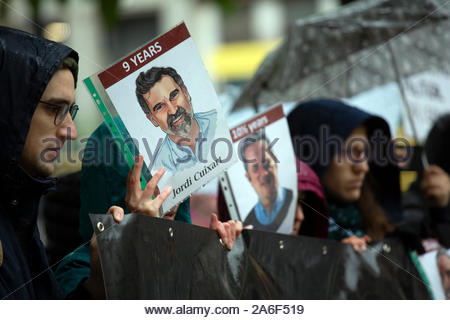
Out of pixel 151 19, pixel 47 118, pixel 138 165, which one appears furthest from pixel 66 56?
pixel 151 19

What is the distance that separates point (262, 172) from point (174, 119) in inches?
19.8

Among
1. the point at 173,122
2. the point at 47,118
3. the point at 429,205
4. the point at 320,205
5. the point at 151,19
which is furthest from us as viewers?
the point at 151,19

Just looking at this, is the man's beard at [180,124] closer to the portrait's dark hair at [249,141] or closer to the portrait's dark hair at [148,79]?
the portrait's dark hair at [148,79]

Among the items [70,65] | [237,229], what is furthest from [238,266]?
[70,65]

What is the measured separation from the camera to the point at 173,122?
1638 mm

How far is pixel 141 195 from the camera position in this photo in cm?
155

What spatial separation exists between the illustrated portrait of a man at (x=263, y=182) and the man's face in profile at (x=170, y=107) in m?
0.41

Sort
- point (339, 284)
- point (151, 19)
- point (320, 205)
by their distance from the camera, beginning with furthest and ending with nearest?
point (151, 19) < point (320, 205) < point (339, 284)

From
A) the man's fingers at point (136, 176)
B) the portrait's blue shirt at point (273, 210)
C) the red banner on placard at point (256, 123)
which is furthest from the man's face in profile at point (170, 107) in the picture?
the portrait's blue shirt at point (273, 210)

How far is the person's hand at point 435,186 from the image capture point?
3201 mm

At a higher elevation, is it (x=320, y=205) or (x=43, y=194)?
(x=43, y=194)

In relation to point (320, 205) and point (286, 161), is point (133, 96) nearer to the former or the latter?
point (286, 161)
